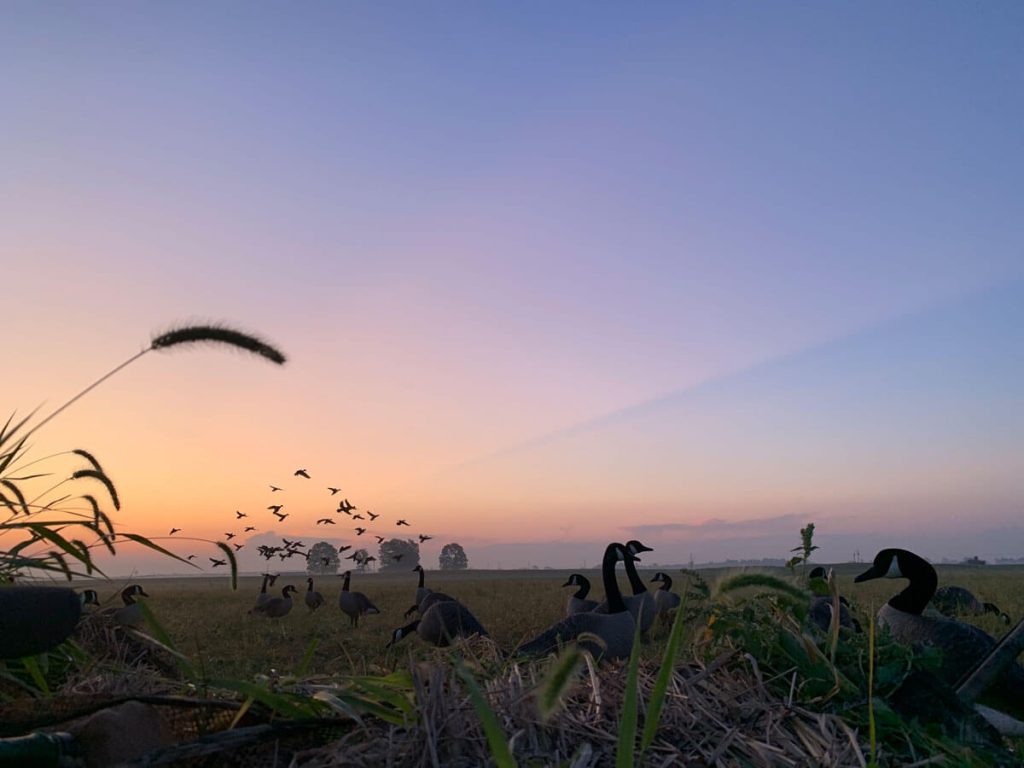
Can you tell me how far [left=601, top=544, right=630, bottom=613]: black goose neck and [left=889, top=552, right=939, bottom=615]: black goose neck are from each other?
7.93 m

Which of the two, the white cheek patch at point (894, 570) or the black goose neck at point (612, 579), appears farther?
the black goose neck at point (612, 579)

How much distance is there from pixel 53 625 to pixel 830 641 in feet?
7.43

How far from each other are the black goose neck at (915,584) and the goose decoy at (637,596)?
7.28 meters

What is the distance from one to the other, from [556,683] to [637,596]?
17139mm

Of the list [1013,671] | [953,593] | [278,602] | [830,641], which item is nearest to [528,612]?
[278,602]

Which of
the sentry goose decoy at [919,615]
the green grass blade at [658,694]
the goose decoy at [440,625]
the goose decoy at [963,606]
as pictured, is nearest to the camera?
the green grass blade at [658,694]

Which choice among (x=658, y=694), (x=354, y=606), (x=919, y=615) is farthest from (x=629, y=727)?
(x=354, y=606)

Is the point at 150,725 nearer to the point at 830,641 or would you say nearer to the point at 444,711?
the point at 444,711

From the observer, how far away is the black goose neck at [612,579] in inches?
573

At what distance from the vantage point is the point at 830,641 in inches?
96.7

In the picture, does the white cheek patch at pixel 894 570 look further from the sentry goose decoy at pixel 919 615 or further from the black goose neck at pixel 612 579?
the black goose neck at pixel 612 579

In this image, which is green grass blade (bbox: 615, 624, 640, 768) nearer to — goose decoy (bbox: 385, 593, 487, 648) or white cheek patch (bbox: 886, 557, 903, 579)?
white cheek patch (bbox: 886, 557, 903, 579)

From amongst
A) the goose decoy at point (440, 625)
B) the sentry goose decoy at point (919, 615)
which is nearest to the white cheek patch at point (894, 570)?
the sentry goose decoy at point (919, 615)

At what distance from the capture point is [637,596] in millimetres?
17969
